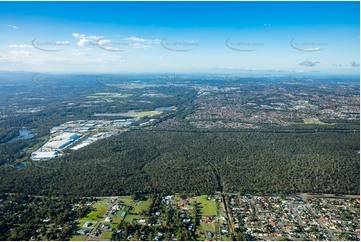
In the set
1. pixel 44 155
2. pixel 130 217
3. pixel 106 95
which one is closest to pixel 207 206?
pixel 130 217

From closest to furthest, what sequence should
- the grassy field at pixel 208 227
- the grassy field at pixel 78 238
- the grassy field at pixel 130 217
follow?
the grassy field at pixel 78 238 < the grassy field at pixel 208 227 < the grassy field at pixel 130 217

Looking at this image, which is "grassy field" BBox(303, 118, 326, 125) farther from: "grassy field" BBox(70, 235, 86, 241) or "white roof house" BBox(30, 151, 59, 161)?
"grassy field" BBox(70, 235, 86, 241)

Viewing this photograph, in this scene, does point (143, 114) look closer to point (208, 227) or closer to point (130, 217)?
point (130, 217)

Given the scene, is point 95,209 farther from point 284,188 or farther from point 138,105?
point 138,105

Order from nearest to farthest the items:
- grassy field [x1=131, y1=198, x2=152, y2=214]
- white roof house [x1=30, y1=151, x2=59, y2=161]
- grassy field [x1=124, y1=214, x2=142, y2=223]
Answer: grassy field [x1=124, y1=214, x2=142, y2=223] → grassy field [x1=131, y1=198, x2=152, y2=214] → white roof house [x1=30, y1=151, x2=59, y2=161]

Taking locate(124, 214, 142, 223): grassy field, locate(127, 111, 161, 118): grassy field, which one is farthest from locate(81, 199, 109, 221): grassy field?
locate(127, 111, 161, 118): grassy field

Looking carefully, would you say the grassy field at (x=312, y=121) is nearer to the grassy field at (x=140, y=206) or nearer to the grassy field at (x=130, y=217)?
the grassy field at (x=140, y=206)

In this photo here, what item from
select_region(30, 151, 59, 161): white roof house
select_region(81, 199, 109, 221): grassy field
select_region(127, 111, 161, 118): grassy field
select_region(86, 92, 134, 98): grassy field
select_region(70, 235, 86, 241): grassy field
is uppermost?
select_region(86, 92, 134, 98): grassy field

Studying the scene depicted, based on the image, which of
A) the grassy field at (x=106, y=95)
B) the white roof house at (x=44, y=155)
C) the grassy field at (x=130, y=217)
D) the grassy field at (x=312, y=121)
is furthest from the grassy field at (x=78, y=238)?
the grassy field at (x=106, y=95)
